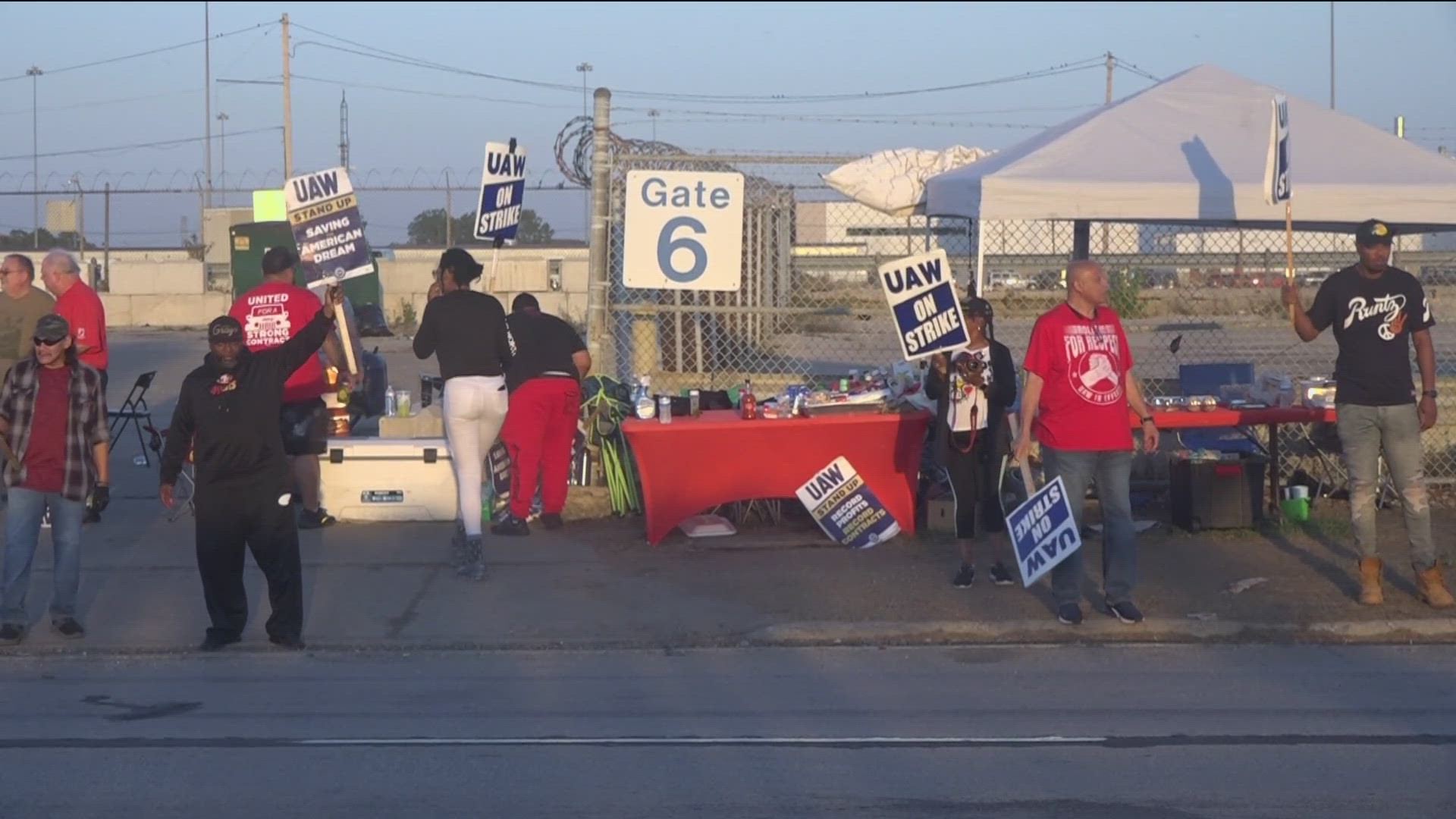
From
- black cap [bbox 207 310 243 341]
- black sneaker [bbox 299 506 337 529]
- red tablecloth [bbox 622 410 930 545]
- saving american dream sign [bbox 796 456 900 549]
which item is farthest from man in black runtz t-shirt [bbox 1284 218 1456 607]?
black sneaker [bbox 299 506 337 529]

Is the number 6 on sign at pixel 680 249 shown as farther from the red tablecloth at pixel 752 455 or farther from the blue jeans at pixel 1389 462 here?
the blue jeans at pixel 1389 462

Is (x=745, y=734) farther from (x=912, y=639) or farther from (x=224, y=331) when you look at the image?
(x=224, y=331)

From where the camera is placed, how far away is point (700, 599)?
8625 mm

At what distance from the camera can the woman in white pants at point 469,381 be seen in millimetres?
9086

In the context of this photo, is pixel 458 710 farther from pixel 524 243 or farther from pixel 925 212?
pixel 524 243

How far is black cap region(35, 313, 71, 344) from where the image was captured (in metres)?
7.79

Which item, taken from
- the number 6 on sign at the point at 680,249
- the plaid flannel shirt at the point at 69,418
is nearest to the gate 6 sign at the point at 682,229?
the number 6 on sign at the point at 680,249

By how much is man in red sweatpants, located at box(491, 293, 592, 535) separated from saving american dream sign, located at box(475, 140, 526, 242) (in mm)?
1212

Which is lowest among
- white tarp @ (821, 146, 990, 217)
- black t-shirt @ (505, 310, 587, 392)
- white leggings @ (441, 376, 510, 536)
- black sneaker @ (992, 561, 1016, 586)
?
black sneaker @ (992, 561, 1016, 586)

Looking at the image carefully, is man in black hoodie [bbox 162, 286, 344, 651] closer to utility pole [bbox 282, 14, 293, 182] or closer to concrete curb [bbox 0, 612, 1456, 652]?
concrete curb [bbox 0, 612, 1456, 652]

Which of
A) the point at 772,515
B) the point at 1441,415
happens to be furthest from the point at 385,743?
the point at 1441,415

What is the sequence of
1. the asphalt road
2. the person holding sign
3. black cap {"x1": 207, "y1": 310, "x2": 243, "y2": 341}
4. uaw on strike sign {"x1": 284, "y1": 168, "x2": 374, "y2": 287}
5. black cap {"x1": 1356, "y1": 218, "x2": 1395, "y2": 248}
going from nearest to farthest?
the asphalt road
black cap {"x1": 207, "y1": 310, "x2": 243, "y2": 341}
black cap {"x1": 1356, "y1": 218, "x2": 1395, "y2": 248}
the person holding sign
uaw on strike sign {"x1": 284, "y1": 168, "x2": 374, "y2": 287}

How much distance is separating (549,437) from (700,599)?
218 cm

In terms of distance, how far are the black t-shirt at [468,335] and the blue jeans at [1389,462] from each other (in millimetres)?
4762
